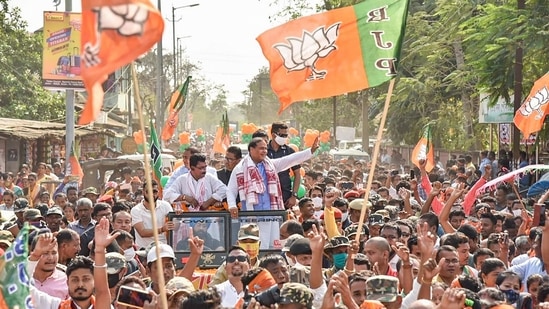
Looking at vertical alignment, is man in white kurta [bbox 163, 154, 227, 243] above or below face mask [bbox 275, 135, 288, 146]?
below

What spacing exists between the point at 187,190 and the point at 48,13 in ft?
41.5

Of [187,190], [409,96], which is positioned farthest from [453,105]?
[187,190]

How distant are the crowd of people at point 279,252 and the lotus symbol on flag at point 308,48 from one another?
4.87ft

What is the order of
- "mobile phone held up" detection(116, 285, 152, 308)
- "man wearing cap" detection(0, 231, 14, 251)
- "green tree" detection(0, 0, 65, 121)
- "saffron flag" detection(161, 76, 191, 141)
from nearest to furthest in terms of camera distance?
"mobile phone held up" detection(116, 285, 152, 308)
"man wearing cap" detection(0, 231, 14, 251)
"saffron flag" detection(161, 76, 191, 141)
"green tree" detection(0, 0, 65, 121)

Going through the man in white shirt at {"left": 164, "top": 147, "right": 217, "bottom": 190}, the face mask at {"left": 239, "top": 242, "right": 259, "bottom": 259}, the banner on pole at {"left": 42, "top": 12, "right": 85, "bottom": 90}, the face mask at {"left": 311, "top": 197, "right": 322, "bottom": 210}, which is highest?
the banner on pole at {"left": 42, "top": 12, "right": 85, "bottom": 90}


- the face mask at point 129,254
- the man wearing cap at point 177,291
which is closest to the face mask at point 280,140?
the face mask at point 129,254

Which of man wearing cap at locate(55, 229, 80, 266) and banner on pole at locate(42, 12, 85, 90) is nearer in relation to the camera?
man wearing cap at locate(55, 229, 80, 266)

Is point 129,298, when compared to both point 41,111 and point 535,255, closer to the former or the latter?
point 535,255

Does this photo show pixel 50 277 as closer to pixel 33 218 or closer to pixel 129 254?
pixel 129 254

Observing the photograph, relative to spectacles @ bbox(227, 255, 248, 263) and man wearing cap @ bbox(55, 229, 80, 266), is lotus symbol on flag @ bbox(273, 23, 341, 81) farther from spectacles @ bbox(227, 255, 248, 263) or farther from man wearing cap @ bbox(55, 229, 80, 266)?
man wearing cap @ bbox(55, 229, 80, 266)

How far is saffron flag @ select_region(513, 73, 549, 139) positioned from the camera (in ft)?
47.4

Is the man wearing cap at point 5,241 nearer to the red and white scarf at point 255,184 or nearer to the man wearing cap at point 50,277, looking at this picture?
the man wearing cap at point 50,277

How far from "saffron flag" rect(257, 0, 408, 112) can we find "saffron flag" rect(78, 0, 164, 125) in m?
3.54

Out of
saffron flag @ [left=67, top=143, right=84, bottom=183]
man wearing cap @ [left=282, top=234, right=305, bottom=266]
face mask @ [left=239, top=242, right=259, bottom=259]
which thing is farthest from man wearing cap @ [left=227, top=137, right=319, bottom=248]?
saffron flag @ [left=67, top=143, right=84, bottom=183]
